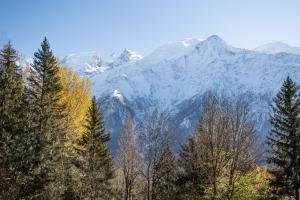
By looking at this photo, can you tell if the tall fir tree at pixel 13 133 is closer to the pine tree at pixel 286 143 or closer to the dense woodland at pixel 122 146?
the dense woodland at pixel 122 146

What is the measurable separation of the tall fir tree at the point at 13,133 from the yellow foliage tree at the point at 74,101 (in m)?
12.5

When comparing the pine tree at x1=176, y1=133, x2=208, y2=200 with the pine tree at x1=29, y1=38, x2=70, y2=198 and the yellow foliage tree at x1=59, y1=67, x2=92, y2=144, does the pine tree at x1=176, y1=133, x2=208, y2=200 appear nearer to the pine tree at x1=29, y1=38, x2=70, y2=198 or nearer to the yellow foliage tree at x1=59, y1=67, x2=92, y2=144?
the yellow foliage tree at x1=59, y1=67, x2=92, y2=144

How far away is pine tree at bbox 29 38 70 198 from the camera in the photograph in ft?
119

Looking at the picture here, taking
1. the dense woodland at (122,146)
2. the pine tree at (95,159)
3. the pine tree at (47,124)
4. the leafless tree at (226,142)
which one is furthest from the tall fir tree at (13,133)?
the leafless tree at (226,142)

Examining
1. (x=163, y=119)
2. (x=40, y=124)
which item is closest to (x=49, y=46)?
(x=40, y=124)

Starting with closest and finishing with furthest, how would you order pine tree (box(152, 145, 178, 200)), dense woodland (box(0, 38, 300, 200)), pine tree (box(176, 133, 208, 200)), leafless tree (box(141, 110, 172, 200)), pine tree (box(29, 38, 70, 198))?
dense woodland (box(0, 38, 300, 200)), pine tree (box(29, 38, 70, 198)), leafless tree (box(141, 110, 172, 200)), pine tree (box(176, 133, 208, 200)), pine tree (box(152, 145, 178, 200))

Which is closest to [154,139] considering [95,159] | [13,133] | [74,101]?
[95,159]

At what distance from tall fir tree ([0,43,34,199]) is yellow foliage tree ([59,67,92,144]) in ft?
41.1

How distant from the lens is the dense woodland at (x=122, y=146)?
1350 inches

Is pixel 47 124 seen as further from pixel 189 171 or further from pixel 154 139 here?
pixel 189 171

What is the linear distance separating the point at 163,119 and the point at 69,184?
481 inches

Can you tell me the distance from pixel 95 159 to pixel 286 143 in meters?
19.7

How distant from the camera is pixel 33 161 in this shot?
35.2 meters

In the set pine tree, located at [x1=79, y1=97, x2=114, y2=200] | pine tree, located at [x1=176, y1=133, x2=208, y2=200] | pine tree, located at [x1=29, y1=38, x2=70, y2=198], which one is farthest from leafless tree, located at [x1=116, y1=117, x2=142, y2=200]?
pine tree, located at [x1=29, y1=38, x2=70, y2=198]
